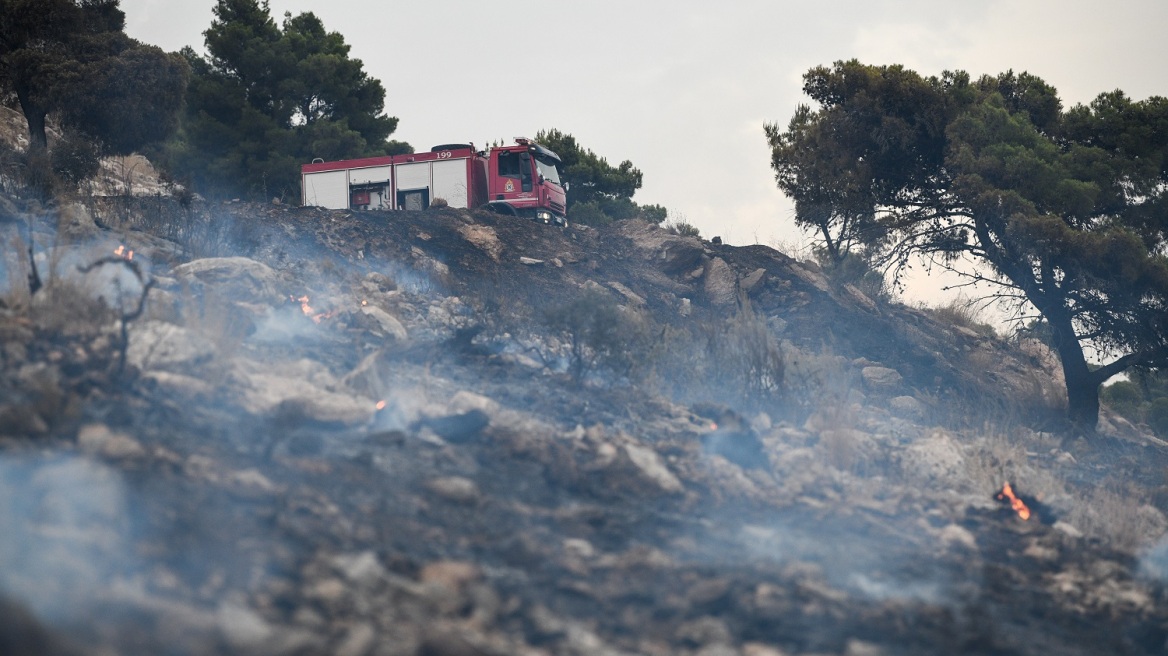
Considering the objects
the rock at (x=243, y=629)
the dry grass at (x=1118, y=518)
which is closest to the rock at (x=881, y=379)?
the dry grass at (x=1118, y=518)

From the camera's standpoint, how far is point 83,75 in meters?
19.0

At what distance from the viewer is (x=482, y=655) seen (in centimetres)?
476

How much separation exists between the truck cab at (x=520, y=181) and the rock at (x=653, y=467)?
47.5 ft

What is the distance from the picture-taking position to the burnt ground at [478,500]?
503cm

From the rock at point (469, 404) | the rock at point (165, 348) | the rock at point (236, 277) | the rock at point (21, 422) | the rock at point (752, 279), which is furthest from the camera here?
the rock at point (752, 279)

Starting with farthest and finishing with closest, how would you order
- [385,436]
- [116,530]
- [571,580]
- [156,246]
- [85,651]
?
[156,246]
[385,436]
[571,580]
[116,530]
[85,651]

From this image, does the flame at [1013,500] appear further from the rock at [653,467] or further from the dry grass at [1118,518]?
the rock at [653,467]

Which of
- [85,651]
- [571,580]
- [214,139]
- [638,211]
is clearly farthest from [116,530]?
[638,211]

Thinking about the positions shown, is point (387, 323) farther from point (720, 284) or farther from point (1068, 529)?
point (720, 284)

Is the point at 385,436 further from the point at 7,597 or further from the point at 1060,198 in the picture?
the point at 1060,198

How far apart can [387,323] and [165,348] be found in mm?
4100

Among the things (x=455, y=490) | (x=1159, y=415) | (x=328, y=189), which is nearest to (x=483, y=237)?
(x=328, y=189)

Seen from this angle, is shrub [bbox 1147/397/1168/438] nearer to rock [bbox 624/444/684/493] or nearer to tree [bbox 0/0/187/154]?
rock [bbox 624/444/684/493]

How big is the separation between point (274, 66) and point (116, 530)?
27.7 m
